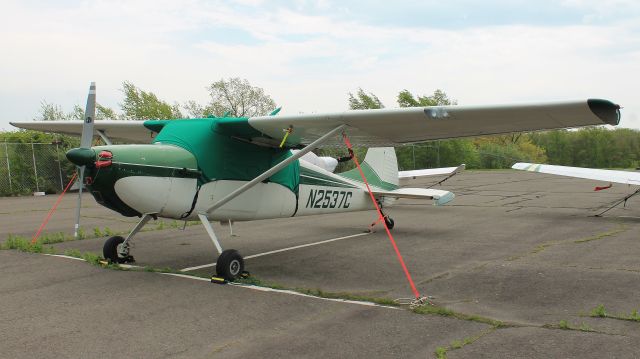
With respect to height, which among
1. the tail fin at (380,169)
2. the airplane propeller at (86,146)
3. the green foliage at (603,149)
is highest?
the airplane propeller at (86,146)

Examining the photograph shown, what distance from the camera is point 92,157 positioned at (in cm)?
635

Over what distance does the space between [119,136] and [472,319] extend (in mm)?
8142

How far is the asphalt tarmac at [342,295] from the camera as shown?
173 inches

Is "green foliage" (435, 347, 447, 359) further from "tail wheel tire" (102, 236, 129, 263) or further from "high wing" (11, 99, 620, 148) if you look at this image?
"tail wheel tire" (102, 236, 129, 263)

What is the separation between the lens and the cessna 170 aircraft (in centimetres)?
621

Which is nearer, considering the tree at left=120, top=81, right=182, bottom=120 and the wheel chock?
the wheel chock

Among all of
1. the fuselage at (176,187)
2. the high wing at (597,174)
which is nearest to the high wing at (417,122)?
the fuselage at (176,187)

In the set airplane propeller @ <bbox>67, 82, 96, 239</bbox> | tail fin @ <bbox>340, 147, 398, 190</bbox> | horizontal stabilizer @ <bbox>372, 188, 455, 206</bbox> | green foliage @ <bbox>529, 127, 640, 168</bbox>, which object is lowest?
green foliage @ <bbox>529, 127, 640, 168</bbox>

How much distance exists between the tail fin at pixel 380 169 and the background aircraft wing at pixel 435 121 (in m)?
4.06

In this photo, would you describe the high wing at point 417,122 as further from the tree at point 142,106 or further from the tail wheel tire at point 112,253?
the tree at point 142,106

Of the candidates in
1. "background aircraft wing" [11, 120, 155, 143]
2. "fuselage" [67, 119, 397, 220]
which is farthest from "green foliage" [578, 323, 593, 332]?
"background aircraft wing" [11, 120, 155, 143]

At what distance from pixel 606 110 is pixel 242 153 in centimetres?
505

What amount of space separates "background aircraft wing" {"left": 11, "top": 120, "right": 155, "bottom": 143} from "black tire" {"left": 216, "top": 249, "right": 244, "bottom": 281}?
11.5ft

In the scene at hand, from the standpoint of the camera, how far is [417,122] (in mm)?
6672
